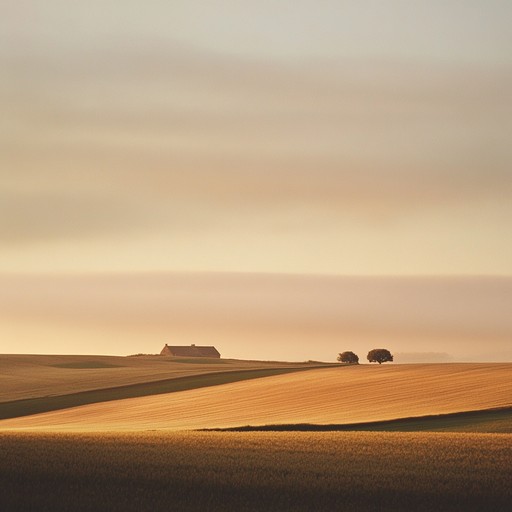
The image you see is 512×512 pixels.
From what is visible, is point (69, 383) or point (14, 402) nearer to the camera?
point (14, 402)

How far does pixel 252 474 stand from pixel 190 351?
124052mm

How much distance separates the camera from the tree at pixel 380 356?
10144 cm

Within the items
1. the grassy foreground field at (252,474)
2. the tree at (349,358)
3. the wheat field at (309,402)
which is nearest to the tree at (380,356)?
the tree at (349,358)

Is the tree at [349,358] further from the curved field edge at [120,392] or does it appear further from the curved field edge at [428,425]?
the curved field edge at [428,425]

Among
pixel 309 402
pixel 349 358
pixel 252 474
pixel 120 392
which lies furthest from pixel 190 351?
pixel 252 474

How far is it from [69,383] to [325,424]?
119 ft

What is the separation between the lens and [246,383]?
61031 mm

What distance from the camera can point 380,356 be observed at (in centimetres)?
10138

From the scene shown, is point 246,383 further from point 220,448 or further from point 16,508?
point 16,508

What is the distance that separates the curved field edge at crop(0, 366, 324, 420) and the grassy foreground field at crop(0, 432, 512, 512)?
30.1m

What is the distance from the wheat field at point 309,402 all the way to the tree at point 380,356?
41.0 metres

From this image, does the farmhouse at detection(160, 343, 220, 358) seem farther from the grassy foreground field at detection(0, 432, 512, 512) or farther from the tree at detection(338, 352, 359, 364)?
the grassy foreground field at detection(0, 432, 512, 512)

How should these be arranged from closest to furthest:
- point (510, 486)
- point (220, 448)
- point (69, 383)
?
1. point (510, 486)
2. point (220, 448)
3. point (69, 383)

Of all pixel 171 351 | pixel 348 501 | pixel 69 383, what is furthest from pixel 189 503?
pixel 171 351
